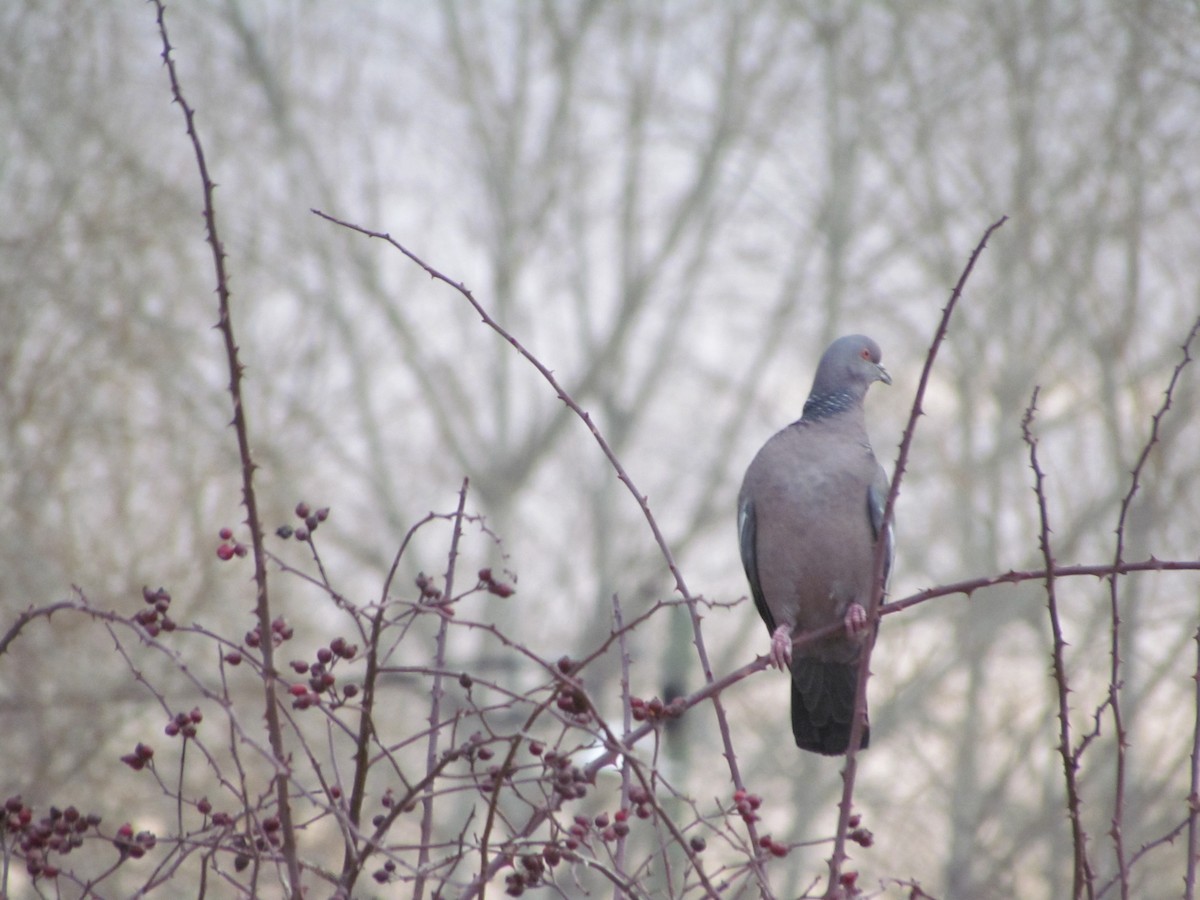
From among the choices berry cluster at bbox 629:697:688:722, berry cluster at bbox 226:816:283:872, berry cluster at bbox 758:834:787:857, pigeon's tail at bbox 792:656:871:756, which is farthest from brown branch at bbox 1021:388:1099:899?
pigeon's tail at bbox 792:656:871:756

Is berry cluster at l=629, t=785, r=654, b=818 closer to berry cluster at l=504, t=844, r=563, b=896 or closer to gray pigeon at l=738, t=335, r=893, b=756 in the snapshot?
berry cluster at l=504, t=844, r=563, b=896

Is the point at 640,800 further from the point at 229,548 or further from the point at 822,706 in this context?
the point at 822,706

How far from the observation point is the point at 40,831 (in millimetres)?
2178

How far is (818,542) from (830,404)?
499mm

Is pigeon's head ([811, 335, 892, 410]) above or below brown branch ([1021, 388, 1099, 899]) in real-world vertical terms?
above

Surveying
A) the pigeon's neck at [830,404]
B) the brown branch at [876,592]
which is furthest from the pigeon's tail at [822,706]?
the brown branch at [876,592]

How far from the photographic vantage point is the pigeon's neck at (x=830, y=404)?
444 cm

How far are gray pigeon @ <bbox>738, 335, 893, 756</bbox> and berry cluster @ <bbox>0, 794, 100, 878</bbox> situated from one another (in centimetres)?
223

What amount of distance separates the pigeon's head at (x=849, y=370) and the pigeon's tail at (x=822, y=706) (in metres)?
0.85

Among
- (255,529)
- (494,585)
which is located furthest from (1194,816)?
(255,529)

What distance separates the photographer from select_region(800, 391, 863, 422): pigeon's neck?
14.6ft

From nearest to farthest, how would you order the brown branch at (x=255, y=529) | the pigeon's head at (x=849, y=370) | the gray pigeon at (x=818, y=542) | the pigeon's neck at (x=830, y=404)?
the brown branch at (x=255, y=529) < the gray pigeon at (x=818, y=542) < the pigeon's neck at (x=830, y=404) < the pigeon's head at (x=849, y=370)

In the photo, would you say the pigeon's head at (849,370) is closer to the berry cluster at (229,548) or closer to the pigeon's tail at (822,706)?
the pigeon's tail at (822,706)

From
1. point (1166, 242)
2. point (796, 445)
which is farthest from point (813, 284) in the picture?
point (796, 445)
